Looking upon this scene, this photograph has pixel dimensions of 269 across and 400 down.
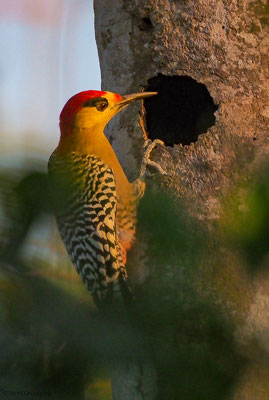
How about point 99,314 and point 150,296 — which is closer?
point 99,314

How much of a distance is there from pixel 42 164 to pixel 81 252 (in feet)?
6.08

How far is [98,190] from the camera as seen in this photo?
→ 2900 millimetres

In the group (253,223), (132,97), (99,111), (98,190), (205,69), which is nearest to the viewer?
(253,223)

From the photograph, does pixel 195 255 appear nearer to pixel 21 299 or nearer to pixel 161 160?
pixel 21 299

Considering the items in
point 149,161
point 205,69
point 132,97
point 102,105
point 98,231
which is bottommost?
point 98,231

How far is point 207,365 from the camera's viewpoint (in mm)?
781

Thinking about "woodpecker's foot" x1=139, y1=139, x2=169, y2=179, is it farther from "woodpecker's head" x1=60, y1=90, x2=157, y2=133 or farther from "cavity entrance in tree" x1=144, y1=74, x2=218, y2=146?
"woodpecker's head" x1=60, y1=90, x2=157, y2=133

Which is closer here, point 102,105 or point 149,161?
point 149,161

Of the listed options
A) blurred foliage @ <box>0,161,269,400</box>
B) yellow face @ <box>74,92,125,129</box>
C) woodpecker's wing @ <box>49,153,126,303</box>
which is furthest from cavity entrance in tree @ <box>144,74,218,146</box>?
blurred foliage @ <box>0,161,269,400</box>

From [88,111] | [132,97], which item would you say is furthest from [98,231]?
[88,111]

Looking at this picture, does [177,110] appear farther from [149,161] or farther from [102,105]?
[149,161]

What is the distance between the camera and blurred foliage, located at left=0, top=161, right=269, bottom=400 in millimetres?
672

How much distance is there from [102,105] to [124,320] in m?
2.30

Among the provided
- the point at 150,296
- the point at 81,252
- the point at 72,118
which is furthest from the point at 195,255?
the point at 72,118
